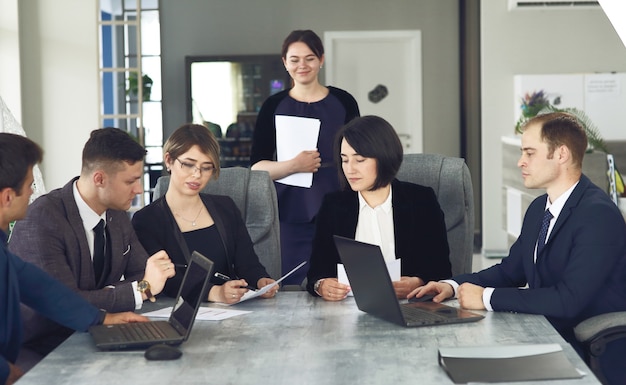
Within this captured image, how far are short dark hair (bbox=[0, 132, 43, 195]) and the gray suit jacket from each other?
34 centimetres

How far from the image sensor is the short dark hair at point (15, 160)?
8.28 ft

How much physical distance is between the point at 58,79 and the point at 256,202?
19.3ft

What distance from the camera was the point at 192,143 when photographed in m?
3.34

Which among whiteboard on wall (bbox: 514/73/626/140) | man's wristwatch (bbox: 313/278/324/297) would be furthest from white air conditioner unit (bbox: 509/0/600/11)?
man's wristwatch (bbox: 313/278/324/297)

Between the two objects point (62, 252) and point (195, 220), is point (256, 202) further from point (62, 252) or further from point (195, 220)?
point (62, 252)

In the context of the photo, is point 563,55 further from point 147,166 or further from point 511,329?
point 511,329

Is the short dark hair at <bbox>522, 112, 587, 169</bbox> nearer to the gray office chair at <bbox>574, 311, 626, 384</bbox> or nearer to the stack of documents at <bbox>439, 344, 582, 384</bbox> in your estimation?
the gray office chair at <bbox>574, 311, 626, 384</bbox>

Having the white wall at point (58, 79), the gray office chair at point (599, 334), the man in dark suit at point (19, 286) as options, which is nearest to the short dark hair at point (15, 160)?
the man in dark suit at point (19, 286)

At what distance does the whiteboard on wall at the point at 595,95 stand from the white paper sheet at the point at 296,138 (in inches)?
203

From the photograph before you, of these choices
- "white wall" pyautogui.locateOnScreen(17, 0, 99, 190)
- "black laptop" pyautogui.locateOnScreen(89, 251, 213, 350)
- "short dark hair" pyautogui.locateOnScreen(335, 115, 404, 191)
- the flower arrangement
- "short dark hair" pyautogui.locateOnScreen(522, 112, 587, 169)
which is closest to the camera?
"black laptop" pyautogui.locateOnScreen(89, 251, 213, 350)

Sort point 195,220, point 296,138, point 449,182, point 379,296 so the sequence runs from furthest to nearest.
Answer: point 296,138 < point 449,182 < point 195,220 < point 379,296

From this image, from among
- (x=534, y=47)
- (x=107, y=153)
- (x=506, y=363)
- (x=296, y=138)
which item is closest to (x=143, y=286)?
(x=107, y=153)

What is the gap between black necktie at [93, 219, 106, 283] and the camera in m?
3.07

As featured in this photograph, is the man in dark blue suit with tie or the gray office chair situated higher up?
the man in dark blue suit with tie
